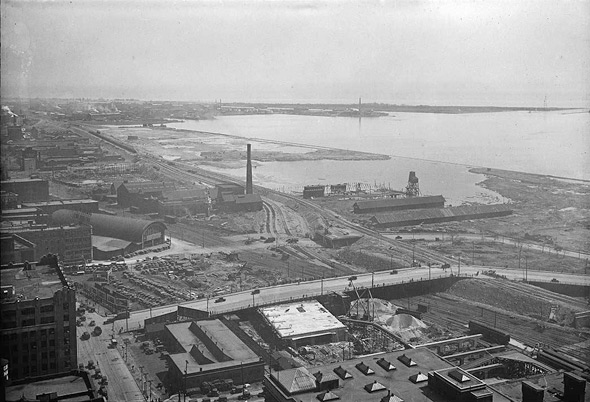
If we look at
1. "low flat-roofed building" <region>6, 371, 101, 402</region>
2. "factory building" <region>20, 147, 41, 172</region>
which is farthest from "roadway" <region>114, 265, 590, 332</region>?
"factory building" <region>20, 147, 41, 172</region>

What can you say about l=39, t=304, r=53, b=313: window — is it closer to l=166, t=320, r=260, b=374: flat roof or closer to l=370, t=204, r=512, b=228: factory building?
l=166, t=320, r=260, b=374: flat roof

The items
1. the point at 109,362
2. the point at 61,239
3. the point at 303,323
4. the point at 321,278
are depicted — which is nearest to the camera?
the point at 109,362

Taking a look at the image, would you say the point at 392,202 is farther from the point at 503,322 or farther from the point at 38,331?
the point at 38,331

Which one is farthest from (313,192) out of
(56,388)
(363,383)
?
(56,388)

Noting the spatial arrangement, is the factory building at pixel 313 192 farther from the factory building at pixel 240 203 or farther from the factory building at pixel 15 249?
the factory building at pixel 15 249

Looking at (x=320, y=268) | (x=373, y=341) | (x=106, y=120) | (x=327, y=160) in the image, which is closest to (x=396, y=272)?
(x=320, y=268)
